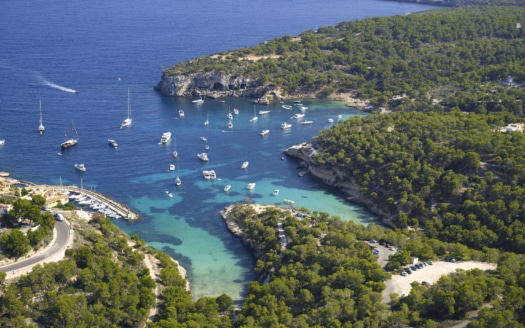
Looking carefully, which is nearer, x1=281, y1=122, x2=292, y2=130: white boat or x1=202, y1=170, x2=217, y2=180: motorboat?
x1=202, y1=170, x2=217, y2=180: motorboat

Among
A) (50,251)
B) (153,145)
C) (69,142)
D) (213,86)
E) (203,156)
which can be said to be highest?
(213,86)

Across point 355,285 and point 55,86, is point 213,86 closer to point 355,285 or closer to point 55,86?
point 55,86

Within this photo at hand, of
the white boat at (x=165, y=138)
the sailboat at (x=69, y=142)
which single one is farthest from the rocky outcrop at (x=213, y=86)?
the sailboat at (x=69, y=142)

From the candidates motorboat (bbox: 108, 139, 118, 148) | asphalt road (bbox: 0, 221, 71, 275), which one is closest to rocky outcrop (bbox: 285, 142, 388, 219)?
motorboat (bbox: 108, 139, 118, 148)

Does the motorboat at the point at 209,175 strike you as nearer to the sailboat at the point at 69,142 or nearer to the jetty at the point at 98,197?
the jetty at the point at 98,197

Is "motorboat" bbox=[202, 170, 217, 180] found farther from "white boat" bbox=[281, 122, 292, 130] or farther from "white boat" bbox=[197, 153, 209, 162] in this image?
"white boat" bbox=[281, 122, 292, 130]

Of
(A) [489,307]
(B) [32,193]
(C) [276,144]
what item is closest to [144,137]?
(C) [276,144]

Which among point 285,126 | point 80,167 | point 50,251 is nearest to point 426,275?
point 50,251
